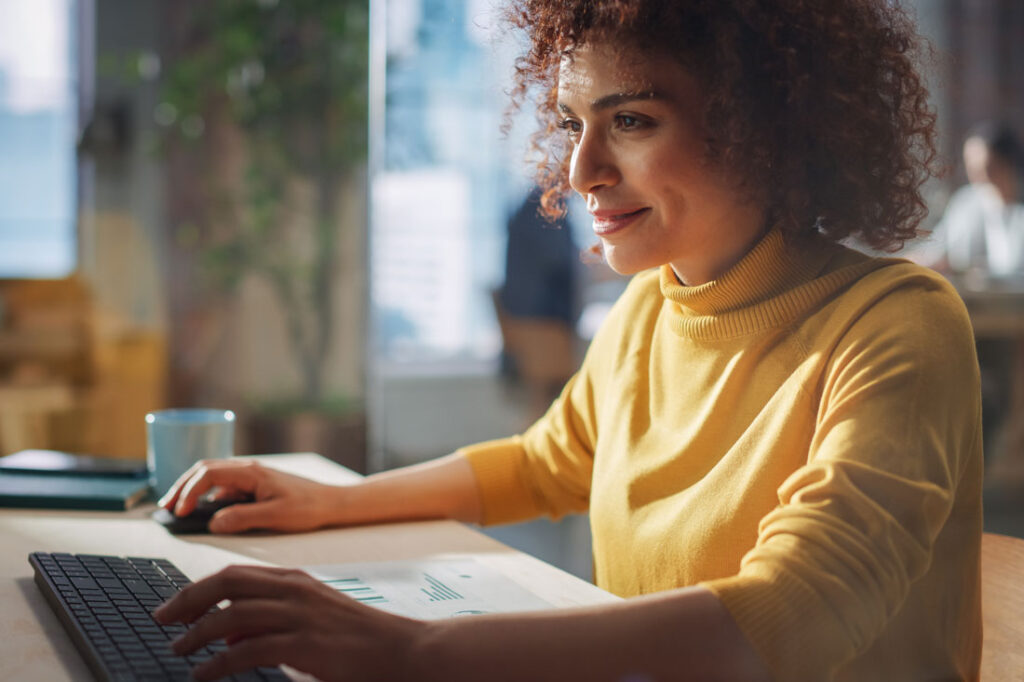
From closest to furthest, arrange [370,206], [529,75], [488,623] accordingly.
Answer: [488,623]
[529,75]
[370,206]

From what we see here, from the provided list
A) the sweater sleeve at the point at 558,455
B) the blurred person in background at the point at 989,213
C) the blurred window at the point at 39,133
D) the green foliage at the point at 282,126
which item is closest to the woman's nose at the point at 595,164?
the sweater sleeve at the point at 558,455

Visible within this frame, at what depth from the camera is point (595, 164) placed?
3.06 ft

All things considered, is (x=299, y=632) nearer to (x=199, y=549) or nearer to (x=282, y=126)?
(x=199, y=549)

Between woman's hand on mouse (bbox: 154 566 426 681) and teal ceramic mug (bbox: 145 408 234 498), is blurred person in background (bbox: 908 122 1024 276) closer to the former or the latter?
teal ceramic mug (bbox: 145 408 234 498)

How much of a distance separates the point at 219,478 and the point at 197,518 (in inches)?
1.9

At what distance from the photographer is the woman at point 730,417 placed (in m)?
0.61

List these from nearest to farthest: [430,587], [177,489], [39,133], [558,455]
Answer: [430,587]
[177,489]
[558,455]
[39,133]

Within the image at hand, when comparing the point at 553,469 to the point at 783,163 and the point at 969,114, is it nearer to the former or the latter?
the point at 783,163

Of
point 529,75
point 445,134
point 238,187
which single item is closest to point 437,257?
point 445,134

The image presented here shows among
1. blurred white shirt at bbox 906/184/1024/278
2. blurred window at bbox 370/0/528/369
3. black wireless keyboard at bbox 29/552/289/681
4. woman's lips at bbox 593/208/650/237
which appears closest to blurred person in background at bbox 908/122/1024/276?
blurred white shirt at bbox 906/184/1024/278

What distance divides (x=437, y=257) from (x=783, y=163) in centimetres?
247

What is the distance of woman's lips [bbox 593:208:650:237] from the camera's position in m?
0.94

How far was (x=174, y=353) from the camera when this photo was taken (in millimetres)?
3670

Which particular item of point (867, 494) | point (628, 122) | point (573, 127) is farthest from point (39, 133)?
point (867, 494)
